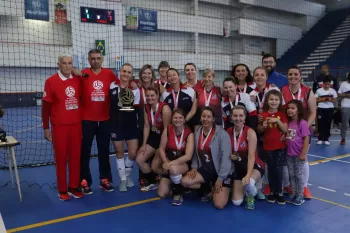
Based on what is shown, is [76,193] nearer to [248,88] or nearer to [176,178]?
[176,178]

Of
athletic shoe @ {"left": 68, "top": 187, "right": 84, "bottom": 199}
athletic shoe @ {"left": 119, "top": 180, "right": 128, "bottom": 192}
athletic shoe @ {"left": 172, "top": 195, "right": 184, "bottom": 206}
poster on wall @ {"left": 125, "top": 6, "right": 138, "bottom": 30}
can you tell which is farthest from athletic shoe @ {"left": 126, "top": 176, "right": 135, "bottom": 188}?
poster on wall @ {"left": 125, "top": 6, "right": 138, "bottom": 30}

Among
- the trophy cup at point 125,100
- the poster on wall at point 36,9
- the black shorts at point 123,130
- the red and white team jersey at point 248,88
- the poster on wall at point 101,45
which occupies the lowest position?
the black shorts at point 123,130

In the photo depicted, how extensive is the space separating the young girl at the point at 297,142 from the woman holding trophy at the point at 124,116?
195 centimetres

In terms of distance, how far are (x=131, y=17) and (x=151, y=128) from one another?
14.7 m

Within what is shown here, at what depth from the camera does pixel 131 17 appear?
17.7 m

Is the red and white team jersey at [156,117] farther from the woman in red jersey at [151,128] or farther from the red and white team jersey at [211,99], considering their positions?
the red and white team jersey at [211,99]

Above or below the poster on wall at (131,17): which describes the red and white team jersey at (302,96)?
below

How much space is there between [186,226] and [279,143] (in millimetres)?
1484

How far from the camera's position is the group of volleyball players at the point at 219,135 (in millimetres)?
3676

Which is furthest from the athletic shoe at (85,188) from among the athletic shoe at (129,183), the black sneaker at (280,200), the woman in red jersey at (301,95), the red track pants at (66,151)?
the woman in red jersey at (301,95)

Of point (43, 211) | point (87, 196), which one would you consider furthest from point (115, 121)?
point (43, 211)

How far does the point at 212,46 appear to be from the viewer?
22.2m

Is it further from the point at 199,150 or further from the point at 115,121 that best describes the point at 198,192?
the point at 115,121

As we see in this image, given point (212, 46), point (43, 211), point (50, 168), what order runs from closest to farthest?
point (43, 211) → point (50, 168) → point (212, 46)
